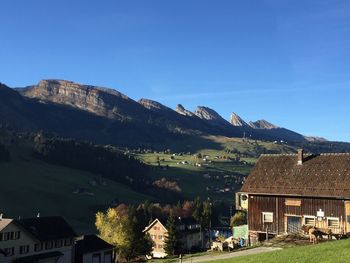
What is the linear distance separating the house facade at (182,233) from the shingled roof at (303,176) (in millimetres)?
97443

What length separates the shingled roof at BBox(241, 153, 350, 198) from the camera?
46281 mm

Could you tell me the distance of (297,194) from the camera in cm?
4769

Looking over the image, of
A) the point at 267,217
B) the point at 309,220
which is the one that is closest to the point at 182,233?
the point at 267,217

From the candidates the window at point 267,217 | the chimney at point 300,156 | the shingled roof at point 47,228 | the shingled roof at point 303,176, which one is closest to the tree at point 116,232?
the shingled roof at point 47,228

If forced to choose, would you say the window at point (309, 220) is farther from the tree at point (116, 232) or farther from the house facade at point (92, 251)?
the tree at point (116, 232)

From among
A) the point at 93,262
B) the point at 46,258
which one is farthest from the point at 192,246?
the point at 46,258

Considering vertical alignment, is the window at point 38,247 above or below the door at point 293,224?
below

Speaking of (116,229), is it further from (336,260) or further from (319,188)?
(336,260)

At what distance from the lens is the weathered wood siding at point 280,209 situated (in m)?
45.5

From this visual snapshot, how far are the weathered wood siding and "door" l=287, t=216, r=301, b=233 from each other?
0.45 meters

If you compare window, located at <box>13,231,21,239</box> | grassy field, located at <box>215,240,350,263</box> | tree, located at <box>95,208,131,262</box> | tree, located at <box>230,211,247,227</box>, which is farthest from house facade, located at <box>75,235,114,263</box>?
tree, located at <box>230,211,247,227</box>

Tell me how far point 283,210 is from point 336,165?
23.4 feet

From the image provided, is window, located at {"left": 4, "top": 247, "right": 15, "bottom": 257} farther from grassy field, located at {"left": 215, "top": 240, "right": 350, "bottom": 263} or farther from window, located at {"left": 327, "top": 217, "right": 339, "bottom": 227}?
grassy field, located at {"left": 215, "top": 240, "right": 350, "bottom": 263}

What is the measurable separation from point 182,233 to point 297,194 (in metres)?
114
